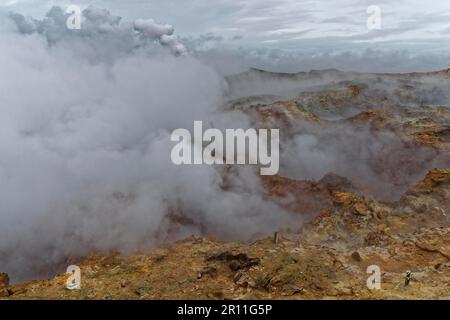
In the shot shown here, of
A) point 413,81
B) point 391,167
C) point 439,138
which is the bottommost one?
point 391,167

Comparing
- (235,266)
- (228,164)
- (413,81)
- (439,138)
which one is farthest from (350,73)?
(235,266)

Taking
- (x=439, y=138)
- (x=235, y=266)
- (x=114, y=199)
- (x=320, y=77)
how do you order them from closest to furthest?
(x=235, y=266), (x=114, y=199), (x=439, y=138), (x=320, y=77)

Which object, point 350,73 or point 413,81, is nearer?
point 413,81

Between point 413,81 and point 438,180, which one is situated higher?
point 413,81

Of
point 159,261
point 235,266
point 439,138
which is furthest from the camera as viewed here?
point 439,138

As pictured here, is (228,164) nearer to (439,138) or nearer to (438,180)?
(438,180)

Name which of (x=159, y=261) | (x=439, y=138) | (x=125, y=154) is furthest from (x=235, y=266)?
(x=439, y=138)
